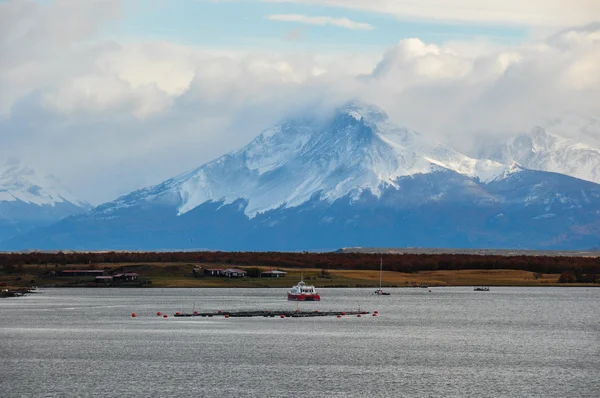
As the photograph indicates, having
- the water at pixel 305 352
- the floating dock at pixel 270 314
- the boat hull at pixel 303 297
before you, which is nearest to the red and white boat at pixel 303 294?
the boat hull at pixel 303 297

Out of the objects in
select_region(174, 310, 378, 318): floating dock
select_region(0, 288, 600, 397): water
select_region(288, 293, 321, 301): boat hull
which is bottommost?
select_region(0, 288, 600, 397): water

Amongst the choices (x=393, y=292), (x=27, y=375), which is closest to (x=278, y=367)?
(x=27, y=375)

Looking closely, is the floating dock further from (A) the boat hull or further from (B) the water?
(A) the boat hull

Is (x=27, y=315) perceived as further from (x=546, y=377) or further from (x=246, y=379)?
(x=546, y=377)

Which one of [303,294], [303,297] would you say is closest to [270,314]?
[303,297]

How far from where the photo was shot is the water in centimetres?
8538

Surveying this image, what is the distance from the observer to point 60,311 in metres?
153

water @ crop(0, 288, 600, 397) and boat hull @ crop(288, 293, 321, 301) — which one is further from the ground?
boat hull @ crop(288, 293, 321, 301)

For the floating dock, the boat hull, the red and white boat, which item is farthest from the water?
the red and white boat

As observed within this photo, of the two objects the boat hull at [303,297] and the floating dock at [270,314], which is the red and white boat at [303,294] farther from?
the floating dock at [270,314]

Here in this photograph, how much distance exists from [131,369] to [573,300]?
97168 millimetres

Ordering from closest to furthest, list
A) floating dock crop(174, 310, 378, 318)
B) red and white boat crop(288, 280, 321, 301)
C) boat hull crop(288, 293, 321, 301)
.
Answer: floating dock crop(174, 310, 378, 318)
boat hull crop(288, 293, 321, 301)
red and white boat crop(288, 280, 321, 301)

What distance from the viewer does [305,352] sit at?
342ft

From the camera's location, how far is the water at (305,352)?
85.4m
